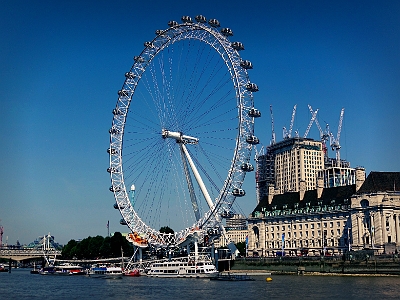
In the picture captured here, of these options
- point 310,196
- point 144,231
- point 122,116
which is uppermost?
point 122,116

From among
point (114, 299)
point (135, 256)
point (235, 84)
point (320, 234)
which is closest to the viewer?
point (114, 299)

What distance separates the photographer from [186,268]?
99.4 meters

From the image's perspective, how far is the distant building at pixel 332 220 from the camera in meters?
124

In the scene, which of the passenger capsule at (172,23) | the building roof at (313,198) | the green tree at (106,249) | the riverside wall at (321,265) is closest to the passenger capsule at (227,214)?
the riverside wall at (321,265)

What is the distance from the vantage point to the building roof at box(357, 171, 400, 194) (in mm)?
125938

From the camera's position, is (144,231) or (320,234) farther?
(320,234)

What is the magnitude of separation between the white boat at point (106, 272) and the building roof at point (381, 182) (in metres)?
53.8

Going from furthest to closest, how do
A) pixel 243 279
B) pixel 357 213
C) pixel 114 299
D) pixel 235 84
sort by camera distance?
pixel 357 213 < pixel 243 279 < pixel 235 84 < pixel 114 299

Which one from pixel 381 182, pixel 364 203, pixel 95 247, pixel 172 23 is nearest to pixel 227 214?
pixel 172 23

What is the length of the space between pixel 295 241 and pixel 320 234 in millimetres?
8077

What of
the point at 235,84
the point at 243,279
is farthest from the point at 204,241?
the point at 235,84

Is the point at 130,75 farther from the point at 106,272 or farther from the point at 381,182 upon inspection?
the point at 381,182

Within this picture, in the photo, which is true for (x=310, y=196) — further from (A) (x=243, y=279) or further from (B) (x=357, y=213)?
(A) (x=243, y=279)

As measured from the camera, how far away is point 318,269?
344ft
